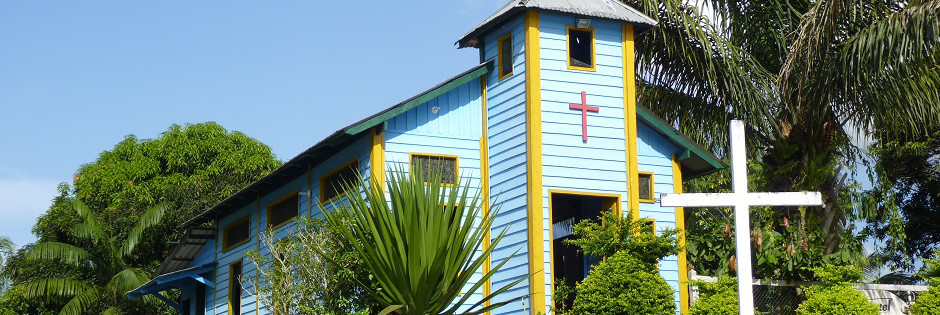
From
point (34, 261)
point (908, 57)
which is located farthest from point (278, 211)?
point (34, 261)

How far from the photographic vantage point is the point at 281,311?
18000 millimetres

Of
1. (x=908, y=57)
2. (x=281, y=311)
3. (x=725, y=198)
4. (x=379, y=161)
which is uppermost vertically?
(x=908, y=57)

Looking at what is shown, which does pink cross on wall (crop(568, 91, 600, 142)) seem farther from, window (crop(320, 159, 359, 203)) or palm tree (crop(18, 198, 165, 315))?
palm tree (crop(18, 198, 165, 315))

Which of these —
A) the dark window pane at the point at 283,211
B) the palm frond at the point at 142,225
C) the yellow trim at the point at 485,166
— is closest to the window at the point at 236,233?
the dark window pane at the point at 283,211

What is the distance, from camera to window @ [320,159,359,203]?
2044 centimetres

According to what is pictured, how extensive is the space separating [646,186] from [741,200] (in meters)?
7.98

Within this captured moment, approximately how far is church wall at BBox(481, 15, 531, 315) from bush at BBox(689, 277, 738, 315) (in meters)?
2.65

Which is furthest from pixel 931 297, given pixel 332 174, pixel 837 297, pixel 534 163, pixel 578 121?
pixel 332 174

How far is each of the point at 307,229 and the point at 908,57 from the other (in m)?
10.6

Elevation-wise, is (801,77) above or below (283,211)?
above

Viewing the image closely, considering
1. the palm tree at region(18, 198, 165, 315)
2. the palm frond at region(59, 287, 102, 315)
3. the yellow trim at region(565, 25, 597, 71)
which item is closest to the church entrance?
the yellow trim at region(565, 25, 597, 71)

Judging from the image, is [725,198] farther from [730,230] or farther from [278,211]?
[278,211]

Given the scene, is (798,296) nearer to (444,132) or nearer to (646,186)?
(646,186)

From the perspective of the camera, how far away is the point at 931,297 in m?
17.8
